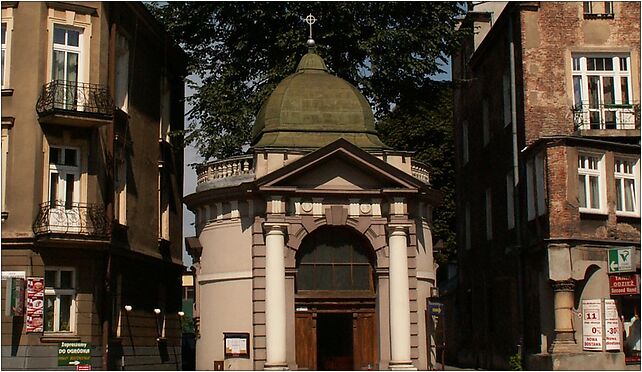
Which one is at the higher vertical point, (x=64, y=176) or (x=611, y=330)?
(x=64, y=176)

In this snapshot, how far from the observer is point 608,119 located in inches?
1272

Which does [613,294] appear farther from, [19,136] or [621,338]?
[19,136]

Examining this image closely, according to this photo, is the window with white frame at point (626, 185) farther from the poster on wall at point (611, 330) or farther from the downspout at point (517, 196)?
the downspout at point (517, 196)

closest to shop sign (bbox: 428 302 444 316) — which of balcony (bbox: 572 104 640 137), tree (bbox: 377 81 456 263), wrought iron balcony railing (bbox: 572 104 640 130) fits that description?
balcony (bbox: 572 104 640 137)

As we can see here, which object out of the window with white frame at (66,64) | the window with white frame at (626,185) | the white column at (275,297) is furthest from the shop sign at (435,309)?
the window with white frame at (66,64)

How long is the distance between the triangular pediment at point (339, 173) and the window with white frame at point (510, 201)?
21.7 ft

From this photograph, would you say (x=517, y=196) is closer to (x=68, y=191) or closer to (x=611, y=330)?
(x=611, y=330)

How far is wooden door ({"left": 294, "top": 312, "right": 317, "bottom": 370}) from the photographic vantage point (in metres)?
28.3

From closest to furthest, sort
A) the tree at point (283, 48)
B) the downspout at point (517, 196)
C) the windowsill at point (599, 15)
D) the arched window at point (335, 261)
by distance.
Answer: the arched window at point (335, 261) → the downspout at point (517, 196) → the windowsill at point (599, 15) → the tree at point (283, 48)

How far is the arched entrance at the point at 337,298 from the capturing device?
2881 cm

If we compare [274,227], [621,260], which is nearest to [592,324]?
[621,260]

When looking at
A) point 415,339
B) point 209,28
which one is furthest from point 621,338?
point 209,28

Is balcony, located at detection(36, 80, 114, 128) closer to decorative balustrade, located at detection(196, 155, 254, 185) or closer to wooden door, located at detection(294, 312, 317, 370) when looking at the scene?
decorative balustrade, located at detection(196, 155, 254, 185)

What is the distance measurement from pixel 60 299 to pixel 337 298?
8.15 meters
